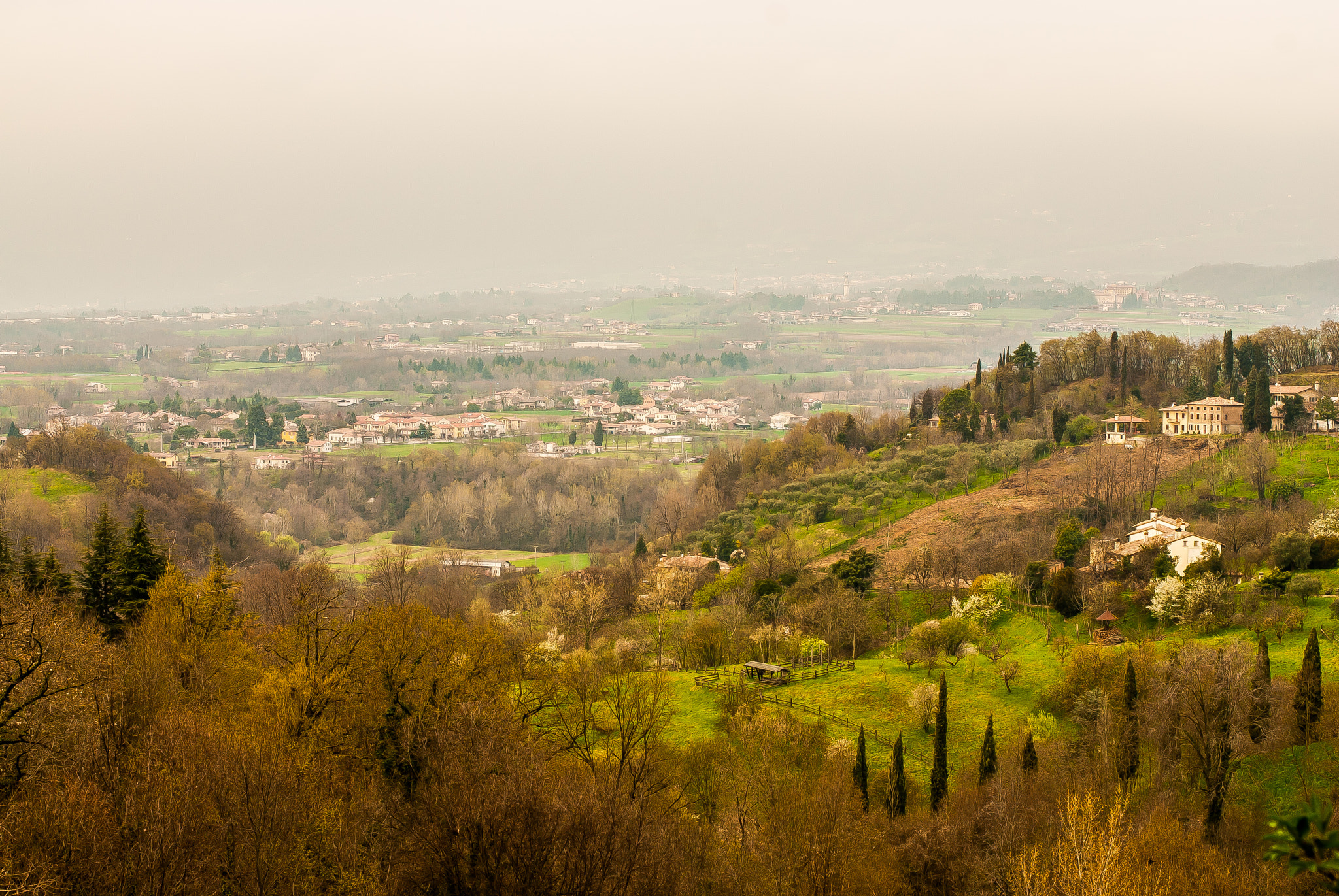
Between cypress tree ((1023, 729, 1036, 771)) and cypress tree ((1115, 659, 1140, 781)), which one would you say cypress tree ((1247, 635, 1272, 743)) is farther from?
cypress tree ((1023, 729, 1036, 771))

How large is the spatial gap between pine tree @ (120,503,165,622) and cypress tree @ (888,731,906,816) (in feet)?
76.9

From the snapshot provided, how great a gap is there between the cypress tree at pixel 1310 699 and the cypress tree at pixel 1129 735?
3.98 meters

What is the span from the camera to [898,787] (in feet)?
93.3

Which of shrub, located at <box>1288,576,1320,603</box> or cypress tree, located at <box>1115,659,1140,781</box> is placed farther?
shrub, located at <box>1288,576,1320,603</box>

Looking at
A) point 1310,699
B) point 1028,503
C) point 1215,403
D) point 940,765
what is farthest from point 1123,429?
point 940,765

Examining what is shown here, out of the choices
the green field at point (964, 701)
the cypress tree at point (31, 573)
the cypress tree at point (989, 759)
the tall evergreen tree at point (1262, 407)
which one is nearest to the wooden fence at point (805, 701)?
the green field at point (964, 701)

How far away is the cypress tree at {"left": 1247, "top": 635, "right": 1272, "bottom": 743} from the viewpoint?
2805cm

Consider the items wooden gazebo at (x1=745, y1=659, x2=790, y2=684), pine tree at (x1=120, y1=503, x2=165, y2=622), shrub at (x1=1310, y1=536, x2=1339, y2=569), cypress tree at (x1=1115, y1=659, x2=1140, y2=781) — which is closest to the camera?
cypress tree at (x1=1115, y1=659, x2=1140, y2=781)

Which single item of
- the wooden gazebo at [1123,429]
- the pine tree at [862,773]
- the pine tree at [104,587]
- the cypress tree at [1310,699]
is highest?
the wooden gazebo at [1123,429]

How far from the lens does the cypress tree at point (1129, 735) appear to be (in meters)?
27.5

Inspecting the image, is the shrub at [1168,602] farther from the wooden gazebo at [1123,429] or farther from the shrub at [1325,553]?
the wooden gazebo at [1123,429]

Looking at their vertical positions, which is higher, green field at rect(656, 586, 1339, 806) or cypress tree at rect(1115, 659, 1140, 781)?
cypress tree at rect(1115, 659, 1140, 781)

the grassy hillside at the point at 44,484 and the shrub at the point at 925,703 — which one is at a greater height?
the grassy hillside at the point at 44,484

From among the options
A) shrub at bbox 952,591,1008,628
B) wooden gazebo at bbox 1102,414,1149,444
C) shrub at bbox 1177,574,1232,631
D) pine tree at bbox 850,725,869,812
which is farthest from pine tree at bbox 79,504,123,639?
wooden gazebo at bbox 1102,414,1149,444
